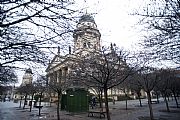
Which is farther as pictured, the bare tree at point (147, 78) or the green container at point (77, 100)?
the green container at point (77, 100)

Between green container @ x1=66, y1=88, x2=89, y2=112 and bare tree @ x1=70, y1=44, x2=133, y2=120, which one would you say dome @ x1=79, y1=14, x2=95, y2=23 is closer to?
bare tree @ x1=70, y1=44, x2=133, y2=120

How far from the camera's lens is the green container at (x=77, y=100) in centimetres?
2323

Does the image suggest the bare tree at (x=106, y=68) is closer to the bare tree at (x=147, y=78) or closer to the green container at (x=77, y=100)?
the bare tree at (x=147, y=78)

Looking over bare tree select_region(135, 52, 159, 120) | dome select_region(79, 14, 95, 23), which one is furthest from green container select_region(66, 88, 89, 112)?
dome select_region(79, 14, 95, 23)

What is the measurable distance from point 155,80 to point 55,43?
13037 mm

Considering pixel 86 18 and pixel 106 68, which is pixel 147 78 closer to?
pixel 106 68

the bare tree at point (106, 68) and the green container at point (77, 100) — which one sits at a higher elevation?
the bare tree at point (106, 68)

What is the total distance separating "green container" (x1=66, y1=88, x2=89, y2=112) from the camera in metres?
23.2

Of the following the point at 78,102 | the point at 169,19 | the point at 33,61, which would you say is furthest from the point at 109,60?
the point at 78,102

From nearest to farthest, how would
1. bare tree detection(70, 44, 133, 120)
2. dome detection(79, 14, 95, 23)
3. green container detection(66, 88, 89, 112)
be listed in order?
dome detection(79, 14, 95, 23) → bare tree detection(70, 44, 133, 120) → green container detection(66, 88, 89, 112)

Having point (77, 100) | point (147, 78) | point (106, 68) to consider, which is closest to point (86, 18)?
point (106, 68)

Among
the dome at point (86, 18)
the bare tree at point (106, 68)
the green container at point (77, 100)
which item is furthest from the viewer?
the green container at point (77, 100)

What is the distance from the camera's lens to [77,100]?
23.4 metres

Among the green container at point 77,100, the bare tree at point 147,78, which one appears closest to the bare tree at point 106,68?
the bare tree at point 147,78
